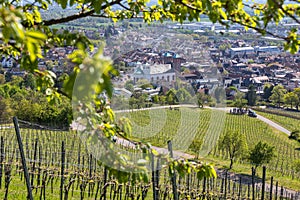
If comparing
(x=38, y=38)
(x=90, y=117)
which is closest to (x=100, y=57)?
(x=38, y=38)

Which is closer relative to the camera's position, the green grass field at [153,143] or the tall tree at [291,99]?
the green grass field at [153,143]

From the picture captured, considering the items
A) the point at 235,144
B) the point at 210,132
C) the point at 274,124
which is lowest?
the point at 274,124

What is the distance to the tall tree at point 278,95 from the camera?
49.3m

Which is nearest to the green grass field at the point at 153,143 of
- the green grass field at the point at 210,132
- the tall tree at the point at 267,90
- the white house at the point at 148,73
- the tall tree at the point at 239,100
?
the green grass field at the point at 210,132

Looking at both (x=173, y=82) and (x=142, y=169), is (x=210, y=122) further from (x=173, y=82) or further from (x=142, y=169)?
(x=142, y=169)

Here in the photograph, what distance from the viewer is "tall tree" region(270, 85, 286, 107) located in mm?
49344

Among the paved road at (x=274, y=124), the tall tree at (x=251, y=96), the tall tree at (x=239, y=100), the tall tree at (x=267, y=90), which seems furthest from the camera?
the tall tree at (x=267, y=90)

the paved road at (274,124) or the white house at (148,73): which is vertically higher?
the white house at (148,73)

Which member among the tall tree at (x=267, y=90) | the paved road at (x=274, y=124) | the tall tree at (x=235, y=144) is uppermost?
the tall tree at (x=267, y=90)

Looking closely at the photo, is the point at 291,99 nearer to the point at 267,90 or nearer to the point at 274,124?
the point at 267,90

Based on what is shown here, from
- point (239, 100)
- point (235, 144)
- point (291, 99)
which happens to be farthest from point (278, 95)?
point (235, 144)

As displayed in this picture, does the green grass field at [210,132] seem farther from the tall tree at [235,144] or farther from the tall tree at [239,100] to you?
the tall tree at [239,100]

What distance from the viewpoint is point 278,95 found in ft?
161

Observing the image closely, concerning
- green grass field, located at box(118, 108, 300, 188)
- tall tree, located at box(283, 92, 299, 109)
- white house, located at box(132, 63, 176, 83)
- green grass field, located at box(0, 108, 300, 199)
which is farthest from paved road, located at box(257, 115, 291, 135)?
white house, located at box(132, 63, 176, 83)
